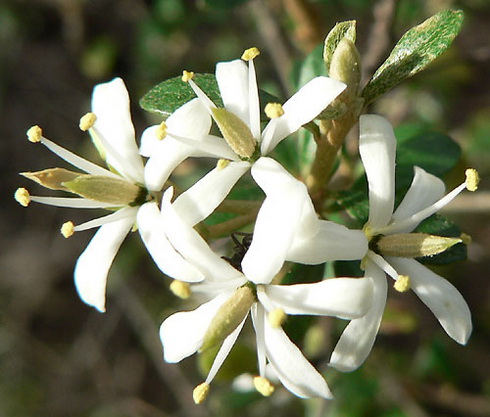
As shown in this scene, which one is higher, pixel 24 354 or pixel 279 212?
pixel 279 212

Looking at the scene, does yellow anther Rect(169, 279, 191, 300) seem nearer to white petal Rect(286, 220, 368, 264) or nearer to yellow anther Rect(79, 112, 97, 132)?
white petal Rect(286, 220, 368, 264)

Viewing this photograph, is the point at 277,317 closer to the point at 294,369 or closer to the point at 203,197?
the point at 294,369

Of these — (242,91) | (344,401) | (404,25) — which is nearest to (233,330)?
(242,91)

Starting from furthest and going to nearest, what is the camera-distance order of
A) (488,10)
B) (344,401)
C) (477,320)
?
(488,10) < (477,320) < (344,401)

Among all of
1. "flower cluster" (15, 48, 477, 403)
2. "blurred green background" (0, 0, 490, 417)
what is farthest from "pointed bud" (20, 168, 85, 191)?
"blurred green background" (0, 0, 490, 417)

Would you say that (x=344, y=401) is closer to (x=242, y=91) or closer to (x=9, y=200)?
(x=242, y=91)

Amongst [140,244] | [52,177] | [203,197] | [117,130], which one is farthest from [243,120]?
[140,244]
